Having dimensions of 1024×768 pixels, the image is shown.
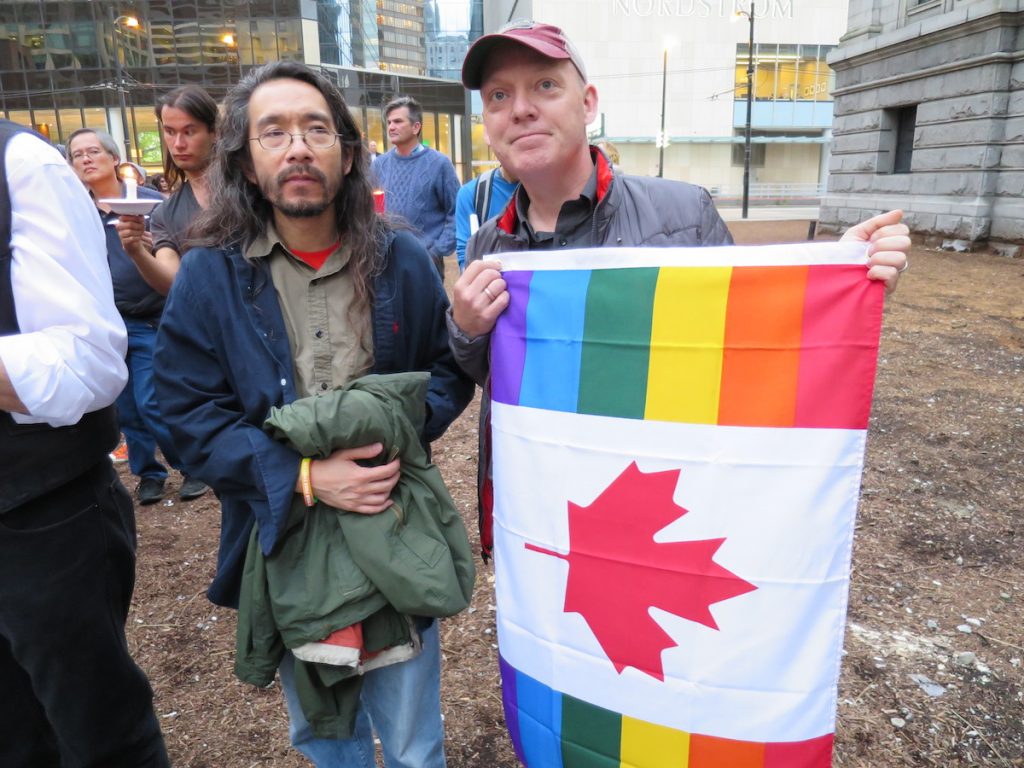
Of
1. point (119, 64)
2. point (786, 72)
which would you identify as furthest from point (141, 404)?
point (786, 72)

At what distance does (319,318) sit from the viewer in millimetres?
1782

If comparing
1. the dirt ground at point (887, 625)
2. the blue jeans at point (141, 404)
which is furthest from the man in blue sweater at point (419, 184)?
the blue jeans at point (141, 404)

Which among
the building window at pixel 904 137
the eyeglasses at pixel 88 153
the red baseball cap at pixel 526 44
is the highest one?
the building window at pixel 904 137

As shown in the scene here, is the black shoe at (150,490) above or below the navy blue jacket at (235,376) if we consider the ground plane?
below

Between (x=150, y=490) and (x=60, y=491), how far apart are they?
10.1ft

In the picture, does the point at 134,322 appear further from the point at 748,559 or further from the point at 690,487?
the point at 748,559

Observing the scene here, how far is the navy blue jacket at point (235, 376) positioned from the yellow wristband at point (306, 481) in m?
0.02

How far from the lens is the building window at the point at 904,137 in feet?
49.5

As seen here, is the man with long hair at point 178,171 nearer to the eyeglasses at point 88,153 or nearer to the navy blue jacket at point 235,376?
the eyeglasses at point 88,153

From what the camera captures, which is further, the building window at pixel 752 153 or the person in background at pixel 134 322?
the building window at pixel 752 153

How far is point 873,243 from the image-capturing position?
1.42m

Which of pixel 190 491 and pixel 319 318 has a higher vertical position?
pixel 319 318

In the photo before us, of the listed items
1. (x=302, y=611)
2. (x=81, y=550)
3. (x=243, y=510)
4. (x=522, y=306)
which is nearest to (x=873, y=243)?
(x=522, y=306)

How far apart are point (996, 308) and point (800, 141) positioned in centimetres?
4204
